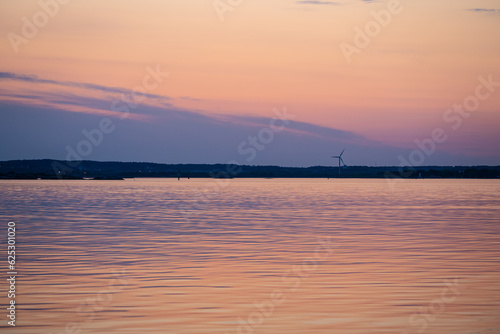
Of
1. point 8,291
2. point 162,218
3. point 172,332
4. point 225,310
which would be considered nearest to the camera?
point 172,332

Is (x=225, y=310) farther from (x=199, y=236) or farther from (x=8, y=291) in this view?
(x=199, y=236)

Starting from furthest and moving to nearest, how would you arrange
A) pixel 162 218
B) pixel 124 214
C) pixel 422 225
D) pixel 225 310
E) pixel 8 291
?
1. pixel 124 214
2. pixel 162 218
3. pixel 422 225
4. pixel 8 291
5. pixel 225 310

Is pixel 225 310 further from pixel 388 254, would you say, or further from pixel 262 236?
pixel 262 236

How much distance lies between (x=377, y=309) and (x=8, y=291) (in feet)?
29.2

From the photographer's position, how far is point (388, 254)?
24562 mm

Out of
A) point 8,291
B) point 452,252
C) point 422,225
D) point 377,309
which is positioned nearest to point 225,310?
point 377,309

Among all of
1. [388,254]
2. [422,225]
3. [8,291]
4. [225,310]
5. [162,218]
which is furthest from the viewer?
[162,218]

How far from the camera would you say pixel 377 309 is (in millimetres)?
15016

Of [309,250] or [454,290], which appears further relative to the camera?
[309,250]

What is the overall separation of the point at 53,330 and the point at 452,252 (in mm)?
16724

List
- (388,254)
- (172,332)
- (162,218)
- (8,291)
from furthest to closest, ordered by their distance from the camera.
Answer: (162,218), (388,254), (8,291), (172,332)

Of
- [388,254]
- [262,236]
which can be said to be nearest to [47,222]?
[262,236]

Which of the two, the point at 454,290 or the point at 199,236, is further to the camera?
the point at 199,236

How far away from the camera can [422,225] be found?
38.1m
